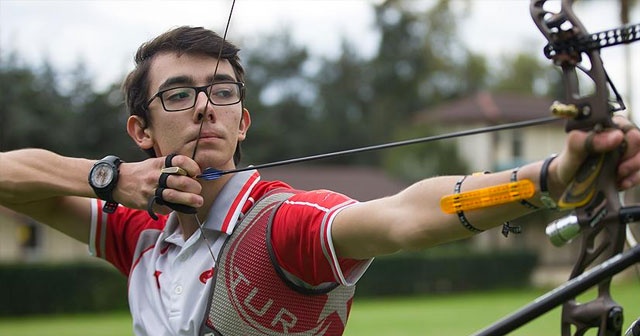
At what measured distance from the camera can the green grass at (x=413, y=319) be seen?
Answer: 14.5 meters

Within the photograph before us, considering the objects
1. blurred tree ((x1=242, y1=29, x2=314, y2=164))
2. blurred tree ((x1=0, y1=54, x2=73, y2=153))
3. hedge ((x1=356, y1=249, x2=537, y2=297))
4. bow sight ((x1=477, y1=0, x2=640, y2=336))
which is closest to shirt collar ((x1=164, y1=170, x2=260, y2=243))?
bow sight ((x1=477, y1=0, x2=640, y2=336))

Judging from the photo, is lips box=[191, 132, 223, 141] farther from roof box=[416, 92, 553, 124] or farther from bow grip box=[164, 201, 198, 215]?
roof box=[416, 92, 553, 124]

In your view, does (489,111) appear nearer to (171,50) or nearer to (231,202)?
(171,50)

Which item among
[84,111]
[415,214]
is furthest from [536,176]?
[84,111]

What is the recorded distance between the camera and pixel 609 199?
1681mm

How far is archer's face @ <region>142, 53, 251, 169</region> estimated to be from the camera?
2.64m

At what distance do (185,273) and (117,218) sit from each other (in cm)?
68

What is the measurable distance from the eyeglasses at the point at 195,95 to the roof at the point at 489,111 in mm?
39533

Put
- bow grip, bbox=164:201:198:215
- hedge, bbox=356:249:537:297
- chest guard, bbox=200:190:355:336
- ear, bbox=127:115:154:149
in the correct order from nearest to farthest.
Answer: chest guard, bbox=200:190:355:336 < bow grip, bbox=164:201:198:215 < ear, bbox=127:115:154:149 < hedge, bbox=356:249:537:297

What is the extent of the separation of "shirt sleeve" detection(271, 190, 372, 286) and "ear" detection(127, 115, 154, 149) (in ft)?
2.41

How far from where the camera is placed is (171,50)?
2.82m

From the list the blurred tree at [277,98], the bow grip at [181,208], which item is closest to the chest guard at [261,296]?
the bow grip at [181,208]

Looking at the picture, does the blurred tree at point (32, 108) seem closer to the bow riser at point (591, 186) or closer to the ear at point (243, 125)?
the ear at point (243, 125)

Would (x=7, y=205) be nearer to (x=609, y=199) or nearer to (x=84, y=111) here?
(x=609, y=199)
